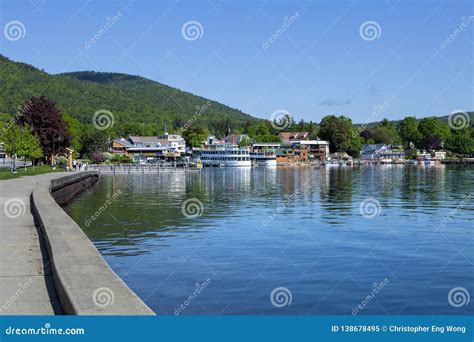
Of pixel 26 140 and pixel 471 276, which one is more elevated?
pixel 26 140

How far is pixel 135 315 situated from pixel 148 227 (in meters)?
21.4

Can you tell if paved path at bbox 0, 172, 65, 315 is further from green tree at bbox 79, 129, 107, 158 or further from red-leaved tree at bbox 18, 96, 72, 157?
green tree at bbox 79, 129, 107, 158

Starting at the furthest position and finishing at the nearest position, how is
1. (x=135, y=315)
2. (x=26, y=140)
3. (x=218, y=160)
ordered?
(x=218, y=160) → (x=26, y=140) → (x=135, y=315)

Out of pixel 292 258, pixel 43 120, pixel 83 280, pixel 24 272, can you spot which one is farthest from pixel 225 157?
pixel 83 280

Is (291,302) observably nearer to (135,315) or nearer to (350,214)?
(135,315)

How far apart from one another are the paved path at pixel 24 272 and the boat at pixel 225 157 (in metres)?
156

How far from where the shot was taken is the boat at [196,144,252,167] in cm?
17850

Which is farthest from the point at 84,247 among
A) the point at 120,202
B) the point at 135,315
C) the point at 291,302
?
the point at 120,202

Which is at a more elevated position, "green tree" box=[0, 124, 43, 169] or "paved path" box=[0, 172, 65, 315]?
"green tree" box=[0, 124, 43, 169]

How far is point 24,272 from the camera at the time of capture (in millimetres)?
13508

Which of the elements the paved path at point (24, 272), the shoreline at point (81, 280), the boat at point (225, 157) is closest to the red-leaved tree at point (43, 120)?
the paved path at point (24, 272)

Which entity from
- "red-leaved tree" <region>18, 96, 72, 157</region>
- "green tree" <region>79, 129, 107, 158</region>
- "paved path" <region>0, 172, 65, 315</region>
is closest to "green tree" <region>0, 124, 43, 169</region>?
"red-leaved tree" <region>18, 96, 72, 157</region>

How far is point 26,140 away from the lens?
81.2m

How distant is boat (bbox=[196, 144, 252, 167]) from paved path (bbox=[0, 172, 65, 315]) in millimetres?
155544
